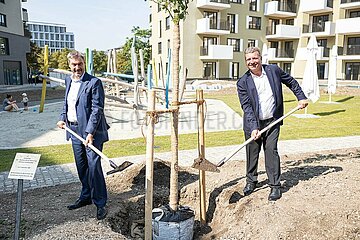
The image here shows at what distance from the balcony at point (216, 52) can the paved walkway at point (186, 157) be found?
25428 millimetres

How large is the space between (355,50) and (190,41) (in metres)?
17.1

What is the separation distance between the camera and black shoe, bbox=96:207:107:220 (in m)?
3.89

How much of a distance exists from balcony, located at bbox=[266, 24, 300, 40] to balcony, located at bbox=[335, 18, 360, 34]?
185 inches

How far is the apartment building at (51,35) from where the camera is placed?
124 meters

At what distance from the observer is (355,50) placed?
3412 centimetres

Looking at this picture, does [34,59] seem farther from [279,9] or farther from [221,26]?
[279,9]

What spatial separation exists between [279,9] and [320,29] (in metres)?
5.13

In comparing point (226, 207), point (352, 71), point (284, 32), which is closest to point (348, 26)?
point (352, 71)

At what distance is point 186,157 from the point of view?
7.42m

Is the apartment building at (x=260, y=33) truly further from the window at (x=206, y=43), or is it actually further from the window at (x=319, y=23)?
the window at (x=206, y=43)

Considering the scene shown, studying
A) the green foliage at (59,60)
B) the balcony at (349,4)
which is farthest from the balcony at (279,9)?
the green foliage at (59,60)

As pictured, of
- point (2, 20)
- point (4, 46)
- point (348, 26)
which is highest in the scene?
point (2, 20)

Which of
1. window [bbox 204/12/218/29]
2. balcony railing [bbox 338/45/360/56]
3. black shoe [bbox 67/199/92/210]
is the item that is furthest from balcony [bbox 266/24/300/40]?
black shoe [bbox 67/199/92/210]

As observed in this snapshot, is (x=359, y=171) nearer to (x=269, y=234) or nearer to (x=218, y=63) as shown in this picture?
(x=269, y=234)
